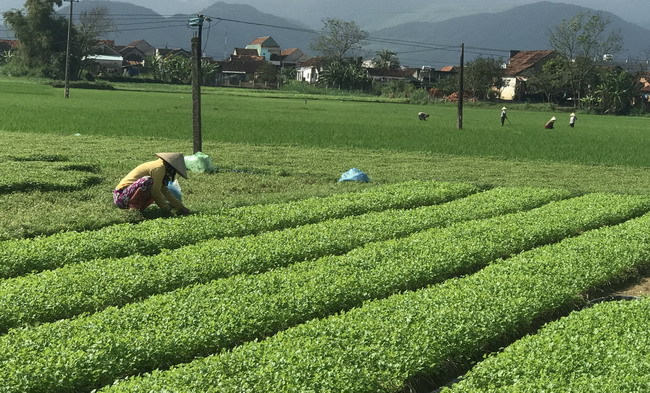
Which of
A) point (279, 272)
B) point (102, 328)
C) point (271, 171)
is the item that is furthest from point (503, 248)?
point (271, 171)

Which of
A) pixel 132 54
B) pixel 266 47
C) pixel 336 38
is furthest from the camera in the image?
pixel 266 47

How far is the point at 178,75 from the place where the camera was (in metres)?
109

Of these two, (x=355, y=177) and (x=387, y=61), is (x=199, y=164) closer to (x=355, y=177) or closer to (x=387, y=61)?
(x=355, y=177)

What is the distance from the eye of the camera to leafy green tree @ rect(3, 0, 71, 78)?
3738 inches

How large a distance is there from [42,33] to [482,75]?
195 ft

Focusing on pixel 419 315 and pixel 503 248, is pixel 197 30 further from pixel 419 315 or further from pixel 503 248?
pixel 419 315

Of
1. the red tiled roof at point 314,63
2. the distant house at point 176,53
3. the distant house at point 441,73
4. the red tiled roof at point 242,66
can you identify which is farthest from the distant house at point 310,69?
the distant house at point 176,53

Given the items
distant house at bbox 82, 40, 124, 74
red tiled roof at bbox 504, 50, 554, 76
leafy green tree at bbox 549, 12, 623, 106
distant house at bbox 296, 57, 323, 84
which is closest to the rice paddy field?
leafy green tree at bbox 549, 12, 623, 106

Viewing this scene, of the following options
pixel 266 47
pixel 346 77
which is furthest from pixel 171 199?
pixel 266 47

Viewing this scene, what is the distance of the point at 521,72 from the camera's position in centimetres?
10700

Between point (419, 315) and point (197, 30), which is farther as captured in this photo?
point (197, 30)

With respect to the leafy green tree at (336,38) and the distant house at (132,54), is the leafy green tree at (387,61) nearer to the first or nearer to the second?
the leafy green tree at (336,38)

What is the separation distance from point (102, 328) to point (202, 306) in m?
1.23

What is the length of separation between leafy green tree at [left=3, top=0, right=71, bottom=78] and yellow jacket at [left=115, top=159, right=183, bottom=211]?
87.5m
